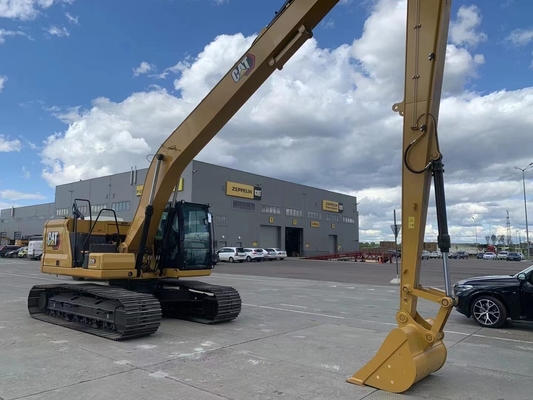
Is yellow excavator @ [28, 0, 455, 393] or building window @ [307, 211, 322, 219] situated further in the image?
building window @ [307, 211, 322, 219]

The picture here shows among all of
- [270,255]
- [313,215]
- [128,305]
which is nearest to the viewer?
[128,305]

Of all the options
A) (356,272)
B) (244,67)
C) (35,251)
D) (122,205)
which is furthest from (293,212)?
(244,67)

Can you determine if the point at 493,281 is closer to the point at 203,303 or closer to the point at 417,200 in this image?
the point at 417,200

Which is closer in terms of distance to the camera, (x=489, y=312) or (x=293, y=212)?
(x=489, y=312)

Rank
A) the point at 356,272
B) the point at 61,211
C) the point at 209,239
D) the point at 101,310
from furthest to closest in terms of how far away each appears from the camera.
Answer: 1. the point at 61,211
2. the point at 356,272
3. the point at 209,239
4. the point at 101,310

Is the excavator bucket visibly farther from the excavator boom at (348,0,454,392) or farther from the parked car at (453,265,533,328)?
the parked car at (453,265,533,328)

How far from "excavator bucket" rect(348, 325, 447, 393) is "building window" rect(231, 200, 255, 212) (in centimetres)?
4920

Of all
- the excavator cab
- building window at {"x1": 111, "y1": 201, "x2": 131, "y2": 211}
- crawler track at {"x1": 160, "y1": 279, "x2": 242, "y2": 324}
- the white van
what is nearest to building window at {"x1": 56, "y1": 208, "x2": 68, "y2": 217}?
building window at {"x1": 111, "y1": 201, "x2": 131, "y2": 211}

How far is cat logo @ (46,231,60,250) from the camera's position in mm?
10250

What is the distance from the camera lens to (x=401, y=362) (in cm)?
514

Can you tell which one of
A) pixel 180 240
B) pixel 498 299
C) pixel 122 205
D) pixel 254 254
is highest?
pixel 122 205

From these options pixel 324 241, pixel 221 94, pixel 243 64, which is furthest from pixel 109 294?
pixel 324 241

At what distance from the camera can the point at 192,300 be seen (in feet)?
33.0

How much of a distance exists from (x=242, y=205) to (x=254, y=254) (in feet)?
34.7
